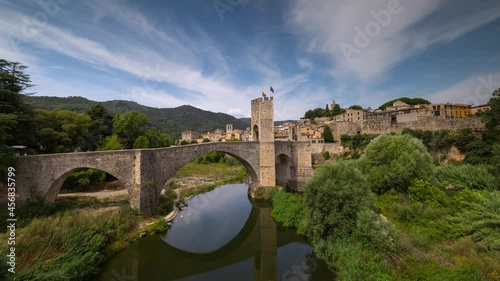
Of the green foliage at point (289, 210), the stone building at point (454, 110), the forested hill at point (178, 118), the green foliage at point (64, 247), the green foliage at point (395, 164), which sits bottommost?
the green foliage at point (289, 210)

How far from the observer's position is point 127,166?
38.9ft

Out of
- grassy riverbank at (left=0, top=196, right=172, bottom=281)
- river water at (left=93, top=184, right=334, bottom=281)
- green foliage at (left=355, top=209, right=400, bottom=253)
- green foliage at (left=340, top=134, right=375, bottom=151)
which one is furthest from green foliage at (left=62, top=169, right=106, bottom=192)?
green foliage at (left=340, top=134, right=375, bottom=151)

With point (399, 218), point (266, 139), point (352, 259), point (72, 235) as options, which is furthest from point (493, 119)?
point (72, 235)

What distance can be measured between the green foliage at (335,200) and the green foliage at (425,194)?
11.4 feet

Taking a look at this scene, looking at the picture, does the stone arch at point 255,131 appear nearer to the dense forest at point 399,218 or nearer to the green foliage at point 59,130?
the dense forest at point 399,218

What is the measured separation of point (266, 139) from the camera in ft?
60.7

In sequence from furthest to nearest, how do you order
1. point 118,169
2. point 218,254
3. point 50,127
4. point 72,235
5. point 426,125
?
point 426,125 → point 50,127 → point 118,169 → point 218,254 → point 72,235

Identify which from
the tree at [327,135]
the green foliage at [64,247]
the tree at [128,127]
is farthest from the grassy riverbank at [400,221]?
the tree at [327,135]

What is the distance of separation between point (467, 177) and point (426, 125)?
687 inches

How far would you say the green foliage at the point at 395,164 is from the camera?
38.9 ft

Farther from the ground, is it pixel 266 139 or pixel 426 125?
pixel 426 125

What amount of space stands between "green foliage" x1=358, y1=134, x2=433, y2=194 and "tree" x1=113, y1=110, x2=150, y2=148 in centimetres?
2392

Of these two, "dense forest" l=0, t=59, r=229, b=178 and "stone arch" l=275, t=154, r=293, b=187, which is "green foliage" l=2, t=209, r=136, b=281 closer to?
"dense forest" l=0, t=59, r=229, b=178

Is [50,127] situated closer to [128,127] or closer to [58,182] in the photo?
[58,182]
